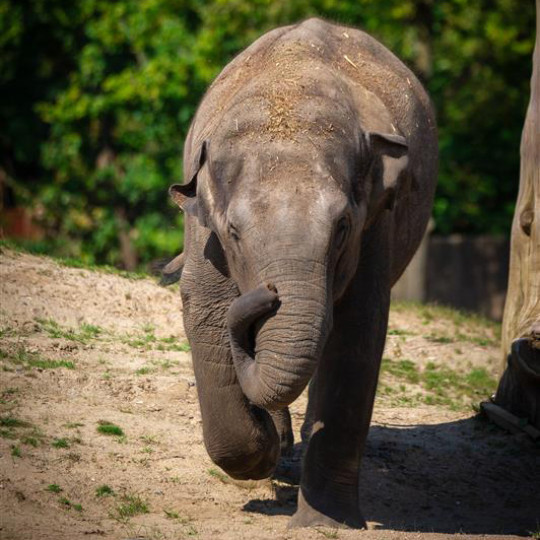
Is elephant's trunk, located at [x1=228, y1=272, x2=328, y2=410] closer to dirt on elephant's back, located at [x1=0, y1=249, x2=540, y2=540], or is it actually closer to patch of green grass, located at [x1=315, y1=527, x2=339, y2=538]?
patch of green grass, located at [x1=315, y1=527, x2=339, y2=538]

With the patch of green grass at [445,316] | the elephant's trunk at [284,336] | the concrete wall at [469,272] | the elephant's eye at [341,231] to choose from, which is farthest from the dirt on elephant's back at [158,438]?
the concrete wall at [469,272]

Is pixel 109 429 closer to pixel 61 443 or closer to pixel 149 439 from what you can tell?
pixel 149 439

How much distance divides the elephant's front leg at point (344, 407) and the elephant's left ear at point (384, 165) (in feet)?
1.59

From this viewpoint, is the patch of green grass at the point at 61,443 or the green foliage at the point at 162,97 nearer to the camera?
the patch of green grass at the point at 61,443

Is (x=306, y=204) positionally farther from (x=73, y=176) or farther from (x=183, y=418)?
(x=73, y=176)

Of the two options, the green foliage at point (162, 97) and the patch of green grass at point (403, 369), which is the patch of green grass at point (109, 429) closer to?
the patch of green grass at point (403, 369)

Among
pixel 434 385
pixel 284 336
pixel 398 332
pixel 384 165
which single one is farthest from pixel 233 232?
pixel 398 332

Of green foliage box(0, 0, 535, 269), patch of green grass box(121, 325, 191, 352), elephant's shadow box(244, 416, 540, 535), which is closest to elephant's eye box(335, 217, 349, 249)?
elephant's shadow box(244, 416, 540, 535)

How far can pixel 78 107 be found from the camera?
73.2ft

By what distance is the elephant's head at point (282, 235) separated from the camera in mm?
5605

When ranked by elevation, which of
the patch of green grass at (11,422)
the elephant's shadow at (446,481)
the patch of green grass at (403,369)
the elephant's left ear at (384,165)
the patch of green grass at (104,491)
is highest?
the elephant's left ear at (384,165)

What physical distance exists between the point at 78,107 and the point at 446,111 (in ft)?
22.0

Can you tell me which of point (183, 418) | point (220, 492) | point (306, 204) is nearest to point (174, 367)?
point (183, 418)

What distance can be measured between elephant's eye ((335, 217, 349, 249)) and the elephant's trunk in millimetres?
361
